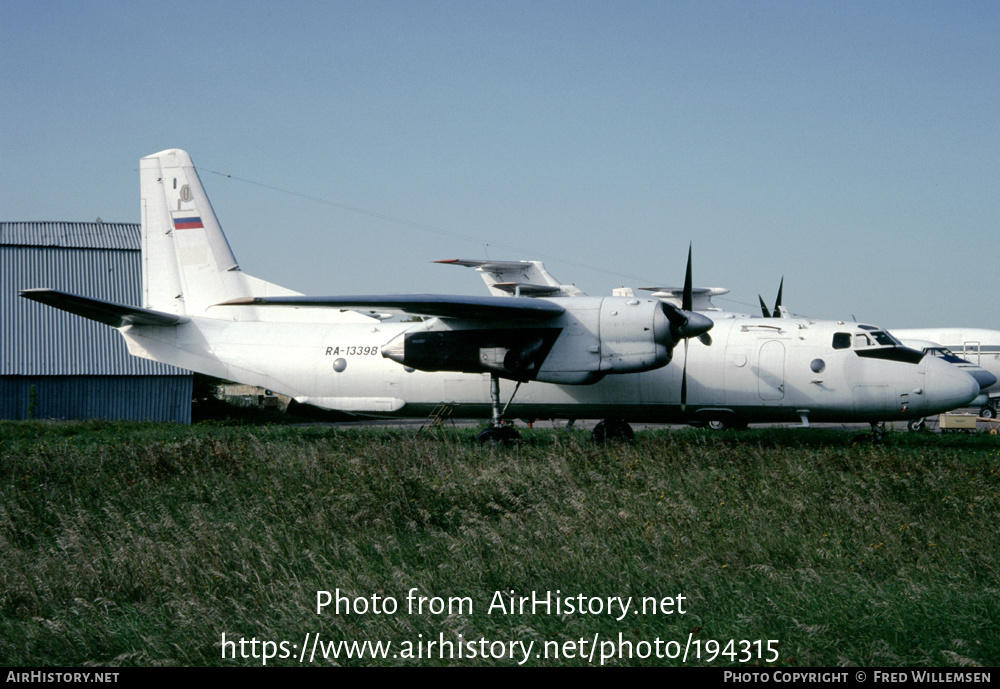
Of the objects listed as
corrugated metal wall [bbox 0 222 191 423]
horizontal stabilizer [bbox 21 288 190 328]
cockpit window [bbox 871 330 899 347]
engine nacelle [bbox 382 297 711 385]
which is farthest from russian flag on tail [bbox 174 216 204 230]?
cockpit window [bbox 871 330 899 347]

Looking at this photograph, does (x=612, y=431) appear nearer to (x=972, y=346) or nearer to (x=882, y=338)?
(x=882, y=338)

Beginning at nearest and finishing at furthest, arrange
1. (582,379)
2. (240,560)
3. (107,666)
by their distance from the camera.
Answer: (107,666), (240,560), (582,379)

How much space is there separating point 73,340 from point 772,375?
29302mm

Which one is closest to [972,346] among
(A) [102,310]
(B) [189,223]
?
(B) [189,223]

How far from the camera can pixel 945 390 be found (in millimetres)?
16953

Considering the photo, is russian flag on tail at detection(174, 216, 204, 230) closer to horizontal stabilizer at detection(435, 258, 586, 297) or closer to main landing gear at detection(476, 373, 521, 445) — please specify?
main landing gear at detection(476, 373, 521, 445)

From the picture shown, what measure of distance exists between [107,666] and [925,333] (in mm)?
42358

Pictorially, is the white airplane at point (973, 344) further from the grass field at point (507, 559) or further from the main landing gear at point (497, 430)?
the grass field at point (507, 559)

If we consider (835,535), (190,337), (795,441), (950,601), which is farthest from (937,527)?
(190,337)

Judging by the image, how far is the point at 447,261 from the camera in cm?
3766

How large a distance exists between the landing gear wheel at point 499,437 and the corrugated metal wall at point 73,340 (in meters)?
21.7

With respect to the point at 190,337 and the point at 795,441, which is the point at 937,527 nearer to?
the point at 795,441

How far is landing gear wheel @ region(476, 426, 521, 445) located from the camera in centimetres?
1720

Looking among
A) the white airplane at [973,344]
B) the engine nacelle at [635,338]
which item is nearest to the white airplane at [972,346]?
the white airplane at [973,344]
